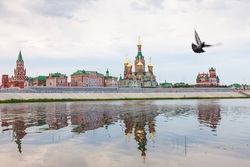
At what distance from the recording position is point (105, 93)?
88.1 meters

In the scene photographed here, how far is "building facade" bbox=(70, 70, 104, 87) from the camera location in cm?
12519

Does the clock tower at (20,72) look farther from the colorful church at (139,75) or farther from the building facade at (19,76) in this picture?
the colorful church at (139,75)

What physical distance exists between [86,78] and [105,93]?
4073 cm

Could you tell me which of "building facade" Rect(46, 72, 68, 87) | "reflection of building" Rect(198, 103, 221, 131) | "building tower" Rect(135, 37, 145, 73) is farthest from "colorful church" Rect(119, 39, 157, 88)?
"reflection of building" Rect(198, 103, 221, 131)

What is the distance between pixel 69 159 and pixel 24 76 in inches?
5362

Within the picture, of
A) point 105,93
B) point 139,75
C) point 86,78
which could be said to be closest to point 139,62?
point 139,75

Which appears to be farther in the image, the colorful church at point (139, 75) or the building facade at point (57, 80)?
the colorful church at point (139, 75)

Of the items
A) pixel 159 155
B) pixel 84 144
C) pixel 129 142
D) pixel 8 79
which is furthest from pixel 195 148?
pixel 8 79

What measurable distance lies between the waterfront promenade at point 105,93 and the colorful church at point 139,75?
1418 inches

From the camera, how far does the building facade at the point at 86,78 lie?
12519 cm

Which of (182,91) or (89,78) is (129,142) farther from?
(89,78)

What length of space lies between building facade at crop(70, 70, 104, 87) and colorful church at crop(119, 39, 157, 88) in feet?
46.9

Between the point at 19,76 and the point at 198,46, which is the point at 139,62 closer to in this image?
the point at 19,76

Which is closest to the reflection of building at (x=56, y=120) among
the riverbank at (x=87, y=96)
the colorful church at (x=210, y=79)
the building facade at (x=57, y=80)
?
the riverbank at (x=87, y=96)
